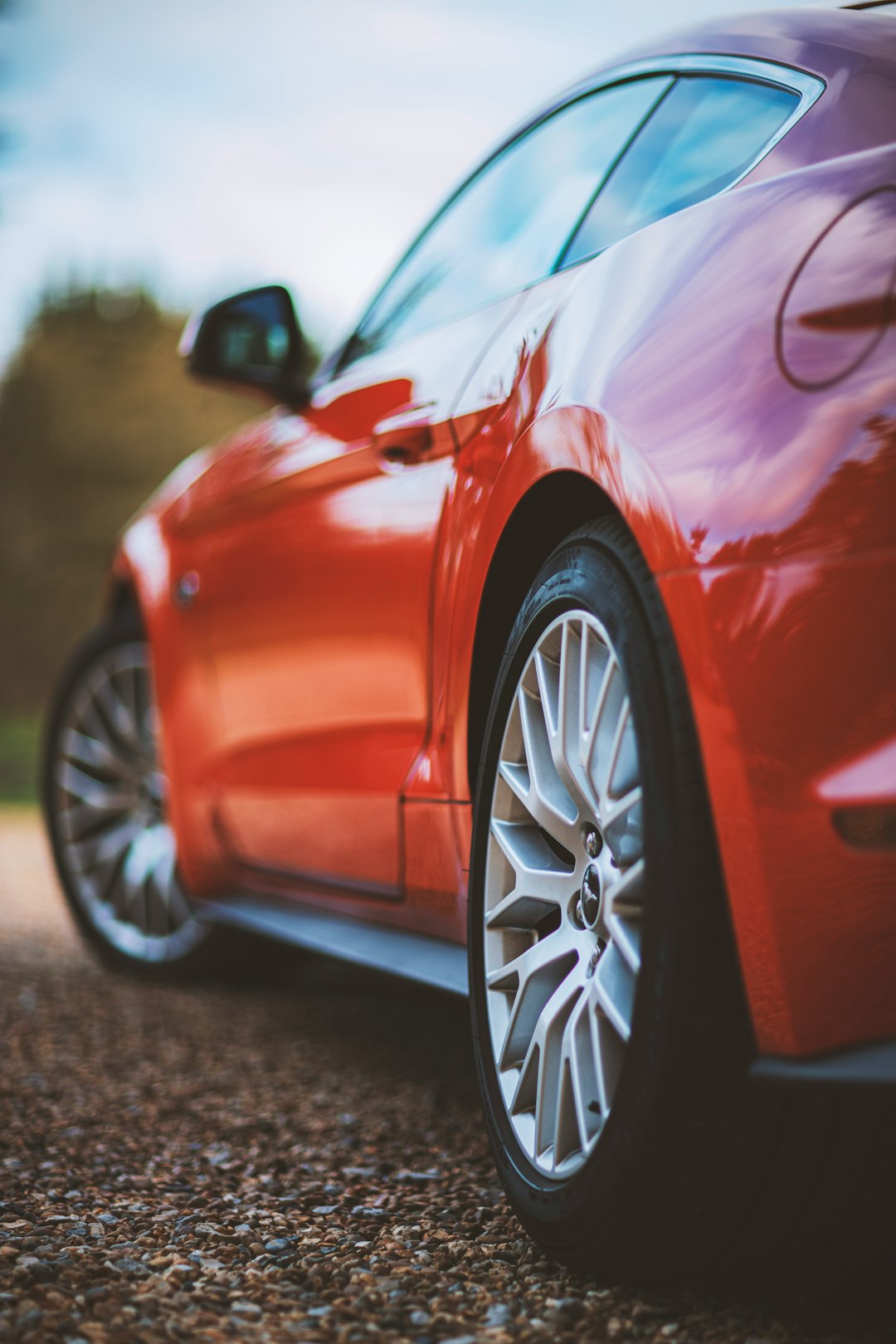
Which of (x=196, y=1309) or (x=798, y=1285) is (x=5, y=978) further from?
(x=798, y=1285)

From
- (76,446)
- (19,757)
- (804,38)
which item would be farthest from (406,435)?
Result: (76,446)

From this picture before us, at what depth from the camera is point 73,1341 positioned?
1544 mm

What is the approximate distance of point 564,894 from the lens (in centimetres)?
182

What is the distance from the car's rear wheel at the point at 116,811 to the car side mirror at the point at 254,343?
93 cm

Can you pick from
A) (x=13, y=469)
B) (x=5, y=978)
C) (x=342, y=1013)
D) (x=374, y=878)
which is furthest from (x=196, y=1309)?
(x=13, y=469)

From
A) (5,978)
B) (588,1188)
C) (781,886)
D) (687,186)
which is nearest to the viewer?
(781,886)

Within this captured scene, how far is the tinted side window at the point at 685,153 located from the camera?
1979 mm

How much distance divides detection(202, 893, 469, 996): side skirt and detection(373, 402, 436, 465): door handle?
2.71 ft

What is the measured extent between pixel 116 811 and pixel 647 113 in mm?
2568

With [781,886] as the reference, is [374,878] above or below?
below

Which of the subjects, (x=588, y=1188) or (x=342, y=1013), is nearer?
(x=588, y=1188)

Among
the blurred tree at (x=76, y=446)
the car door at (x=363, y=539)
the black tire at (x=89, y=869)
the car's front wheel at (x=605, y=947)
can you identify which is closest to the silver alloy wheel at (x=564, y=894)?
the car's front wheel at (x=605, y=947)

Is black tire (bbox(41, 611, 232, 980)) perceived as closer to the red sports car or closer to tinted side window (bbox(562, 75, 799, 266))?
the red sports car

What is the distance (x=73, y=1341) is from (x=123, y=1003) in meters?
Result: 2.24
